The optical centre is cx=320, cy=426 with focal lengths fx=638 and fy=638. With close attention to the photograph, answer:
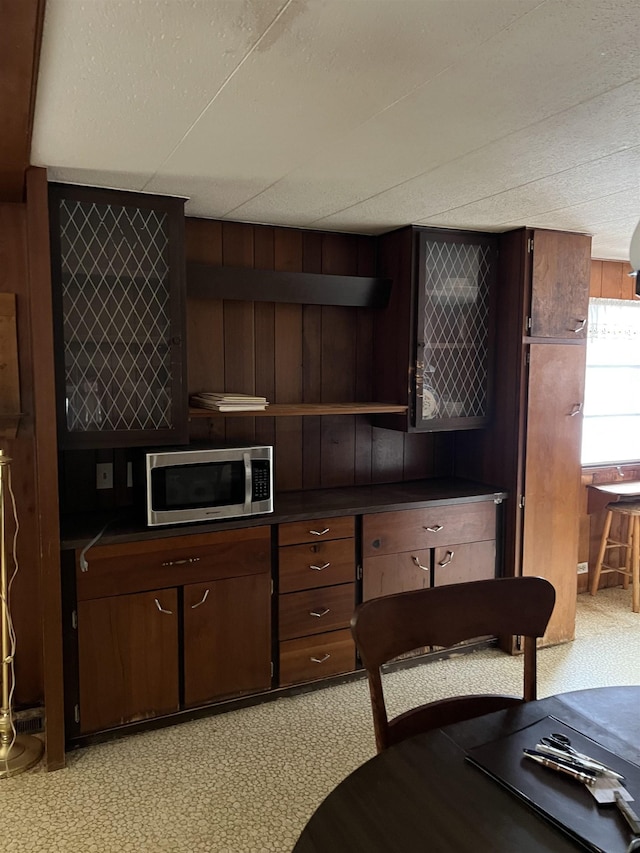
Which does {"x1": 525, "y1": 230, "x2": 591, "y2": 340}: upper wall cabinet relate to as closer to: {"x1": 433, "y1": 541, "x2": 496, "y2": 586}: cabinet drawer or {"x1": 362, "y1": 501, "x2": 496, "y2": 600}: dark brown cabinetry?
{"x1": 362, "y1": 501, "x2": 496, "y2": 600}: dark brown cabinetry

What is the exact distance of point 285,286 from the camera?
3.17 metres

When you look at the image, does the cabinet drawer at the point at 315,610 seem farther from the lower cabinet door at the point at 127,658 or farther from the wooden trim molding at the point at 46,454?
the wooden trim molding at the point at 46,454

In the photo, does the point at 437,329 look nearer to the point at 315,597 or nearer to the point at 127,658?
the point at 315,597

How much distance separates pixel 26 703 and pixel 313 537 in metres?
1.46

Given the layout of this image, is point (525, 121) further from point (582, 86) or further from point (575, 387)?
point (575, 387)

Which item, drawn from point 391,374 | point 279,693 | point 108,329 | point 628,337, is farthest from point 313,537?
point 628,337

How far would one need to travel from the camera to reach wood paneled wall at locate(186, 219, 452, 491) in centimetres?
318

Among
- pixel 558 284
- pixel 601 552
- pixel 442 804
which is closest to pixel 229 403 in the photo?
pixel 558 284

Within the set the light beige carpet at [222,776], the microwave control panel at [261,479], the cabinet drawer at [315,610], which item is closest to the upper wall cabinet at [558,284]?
the microwave control panel at [261,479]

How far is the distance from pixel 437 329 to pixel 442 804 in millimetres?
2548

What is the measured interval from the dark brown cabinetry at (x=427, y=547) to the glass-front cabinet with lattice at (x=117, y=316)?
115 centimetres

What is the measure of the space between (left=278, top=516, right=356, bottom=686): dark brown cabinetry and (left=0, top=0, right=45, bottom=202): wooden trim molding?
182 centimetres

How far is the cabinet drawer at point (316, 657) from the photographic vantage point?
3.01 m

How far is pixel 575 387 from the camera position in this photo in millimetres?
3539
